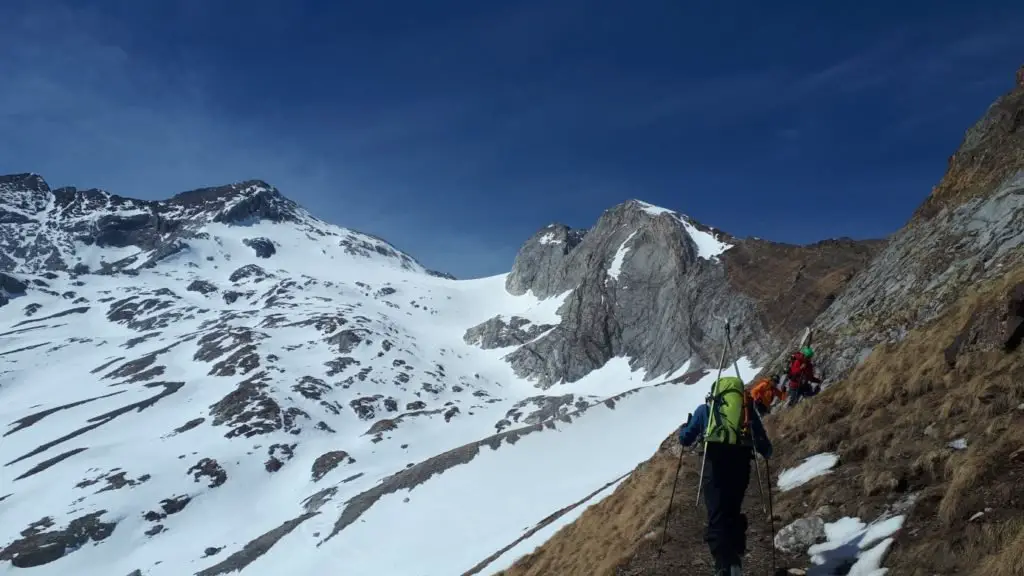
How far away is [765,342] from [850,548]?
78606mm

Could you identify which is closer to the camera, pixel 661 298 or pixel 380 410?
pixel 380 410

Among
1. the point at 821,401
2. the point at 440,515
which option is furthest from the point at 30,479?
the point at 821,401

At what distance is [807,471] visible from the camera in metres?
11.5

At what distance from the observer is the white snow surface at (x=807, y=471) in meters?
11.1

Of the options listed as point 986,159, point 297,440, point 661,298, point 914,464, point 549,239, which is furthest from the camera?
point 549,239

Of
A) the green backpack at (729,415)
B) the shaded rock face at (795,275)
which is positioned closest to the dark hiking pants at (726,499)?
the green backpack at (729,415)

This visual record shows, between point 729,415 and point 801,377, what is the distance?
37.9 ft

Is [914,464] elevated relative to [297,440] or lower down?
lower down

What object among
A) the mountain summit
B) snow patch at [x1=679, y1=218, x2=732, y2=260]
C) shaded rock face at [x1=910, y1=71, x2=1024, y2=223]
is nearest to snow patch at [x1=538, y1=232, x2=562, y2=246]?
the mountain summit

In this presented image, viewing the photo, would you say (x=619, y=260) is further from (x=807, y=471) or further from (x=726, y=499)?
(x=726, y=499)

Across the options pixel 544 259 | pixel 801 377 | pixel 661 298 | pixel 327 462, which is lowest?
pixel 801 377

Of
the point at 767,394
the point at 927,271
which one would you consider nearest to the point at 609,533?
the point at 767,394

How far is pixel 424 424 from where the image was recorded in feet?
340

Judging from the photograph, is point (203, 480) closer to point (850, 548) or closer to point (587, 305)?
point (587, 305)
